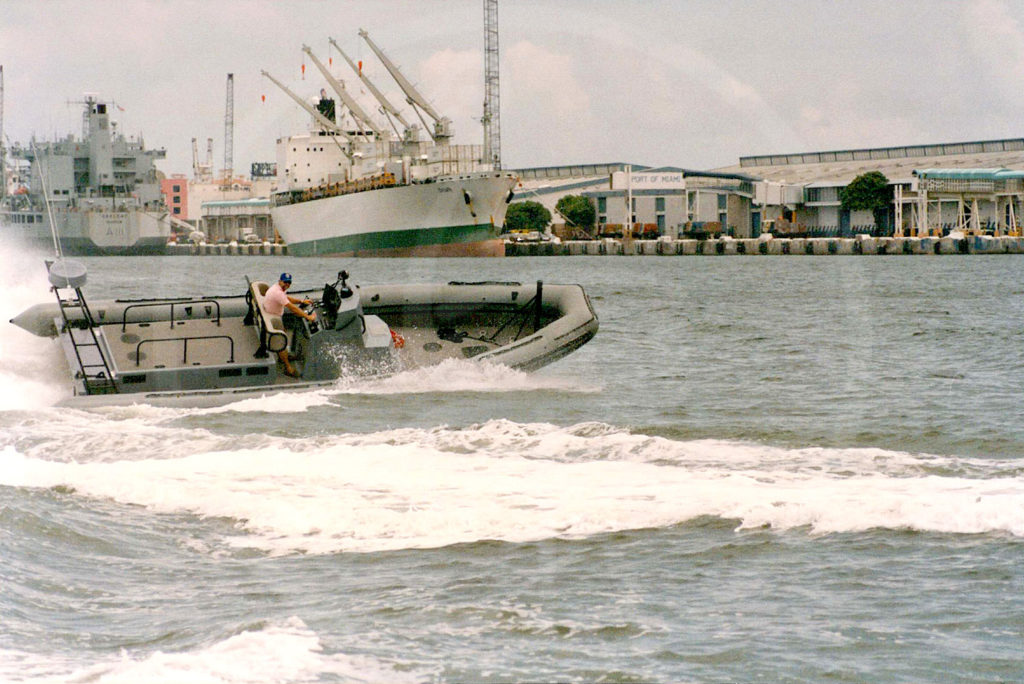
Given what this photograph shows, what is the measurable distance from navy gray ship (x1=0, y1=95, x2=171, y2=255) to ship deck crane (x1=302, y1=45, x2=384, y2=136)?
3073 centimetres

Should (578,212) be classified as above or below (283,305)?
above

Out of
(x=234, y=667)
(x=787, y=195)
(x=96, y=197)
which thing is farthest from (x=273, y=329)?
(x=96, y=197)

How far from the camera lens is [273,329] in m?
17.2

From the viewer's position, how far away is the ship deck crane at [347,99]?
367 feet

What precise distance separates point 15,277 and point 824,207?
9661cm

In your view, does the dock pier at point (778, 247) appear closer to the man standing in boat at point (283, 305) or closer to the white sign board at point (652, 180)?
the white sign board at point (652, 180)

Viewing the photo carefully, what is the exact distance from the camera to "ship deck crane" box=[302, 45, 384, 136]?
112 meters

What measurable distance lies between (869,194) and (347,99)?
44.0 metres

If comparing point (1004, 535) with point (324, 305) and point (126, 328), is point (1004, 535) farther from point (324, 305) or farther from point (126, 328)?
point (126, 328)

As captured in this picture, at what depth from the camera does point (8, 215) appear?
5438 inches

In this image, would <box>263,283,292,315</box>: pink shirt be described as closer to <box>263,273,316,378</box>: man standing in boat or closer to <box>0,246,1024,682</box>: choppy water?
<box>263,273,316,378</box>: man standing in boat

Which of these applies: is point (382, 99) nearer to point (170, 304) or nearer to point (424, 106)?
point (424, 106)

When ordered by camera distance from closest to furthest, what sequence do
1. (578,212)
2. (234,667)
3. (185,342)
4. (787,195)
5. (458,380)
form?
(234,667)
(185,342)
(458,380)
(787,195)
(578,212)

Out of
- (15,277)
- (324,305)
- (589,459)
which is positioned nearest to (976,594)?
(589,459)
